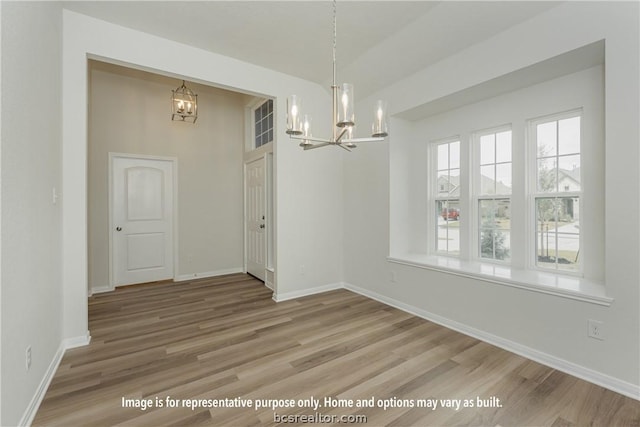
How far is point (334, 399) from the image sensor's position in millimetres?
1884

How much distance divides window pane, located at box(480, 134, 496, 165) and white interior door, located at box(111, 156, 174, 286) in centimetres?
467

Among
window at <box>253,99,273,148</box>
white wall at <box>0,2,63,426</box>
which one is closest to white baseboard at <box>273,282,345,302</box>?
white wall at <box>0,2,63,426</box>

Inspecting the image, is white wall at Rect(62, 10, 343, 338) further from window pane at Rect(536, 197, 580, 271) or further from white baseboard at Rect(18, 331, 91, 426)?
→ window pane at Rect(536, 197, 580, 271)

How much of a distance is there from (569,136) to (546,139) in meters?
0.17

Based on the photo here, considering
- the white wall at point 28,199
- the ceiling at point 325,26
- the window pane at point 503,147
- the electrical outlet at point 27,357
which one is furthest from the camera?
the window pane at point 503,147

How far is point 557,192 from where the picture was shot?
8.66ft

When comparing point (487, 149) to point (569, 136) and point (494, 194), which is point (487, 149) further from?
point (569, 136)

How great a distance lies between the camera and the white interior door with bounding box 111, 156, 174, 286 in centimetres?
445

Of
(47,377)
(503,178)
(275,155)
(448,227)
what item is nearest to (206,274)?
(275,155)

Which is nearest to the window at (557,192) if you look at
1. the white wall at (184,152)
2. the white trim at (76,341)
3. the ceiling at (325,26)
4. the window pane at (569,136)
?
the window pane at (569,136)

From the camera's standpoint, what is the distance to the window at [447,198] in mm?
3480

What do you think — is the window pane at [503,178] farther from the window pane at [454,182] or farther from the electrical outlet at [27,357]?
the electrical outlet at [27,357]

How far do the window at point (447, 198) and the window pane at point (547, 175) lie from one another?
81 cm

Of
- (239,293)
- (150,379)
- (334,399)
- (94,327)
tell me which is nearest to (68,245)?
(94,327)
